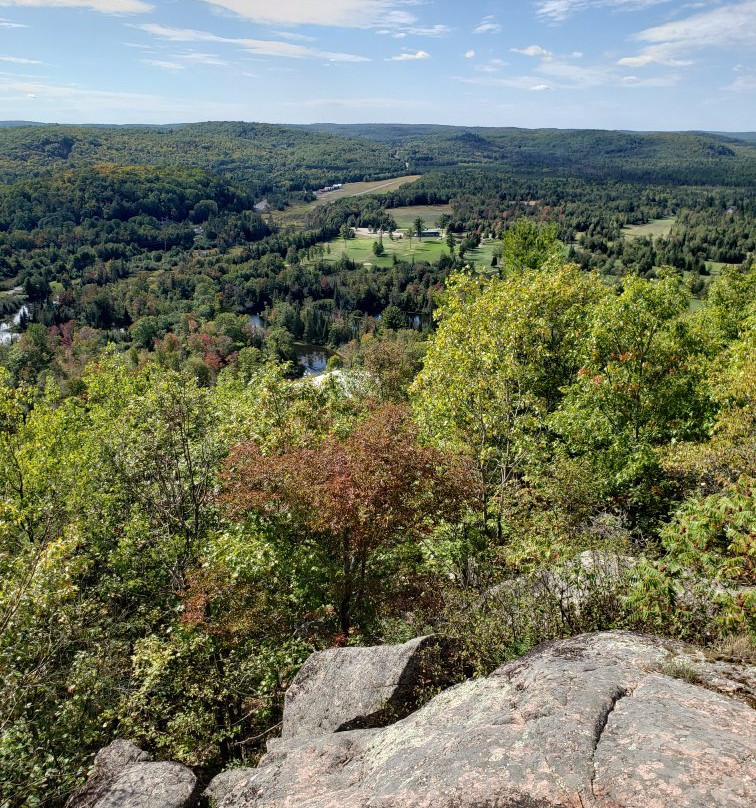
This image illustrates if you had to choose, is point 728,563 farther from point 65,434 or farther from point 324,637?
point 65,434

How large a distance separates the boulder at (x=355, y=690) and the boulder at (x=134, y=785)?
199 centimetres

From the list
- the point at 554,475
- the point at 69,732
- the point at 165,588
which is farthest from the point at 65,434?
the point at 554,475

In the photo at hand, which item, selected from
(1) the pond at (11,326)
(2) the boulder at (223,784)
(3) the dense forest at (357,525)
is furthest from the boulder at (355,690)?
(1) the pond at (11,326)

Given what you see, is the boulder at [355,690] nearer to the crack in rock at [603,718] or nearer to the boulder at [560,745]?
the boulder at [560,745]

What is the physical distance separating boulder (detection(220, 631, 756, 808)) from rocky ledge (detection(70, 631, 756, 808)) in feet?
0.05

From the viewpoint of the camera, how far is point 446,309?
92.4 ft

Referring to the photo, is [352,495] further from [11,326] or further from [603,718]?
[11,326]

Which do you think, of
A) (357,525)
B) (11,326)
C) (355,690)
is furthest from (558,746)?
(11,326)

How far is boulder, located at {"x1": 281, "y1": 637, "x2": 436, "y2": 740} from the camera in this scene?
9.68 meters

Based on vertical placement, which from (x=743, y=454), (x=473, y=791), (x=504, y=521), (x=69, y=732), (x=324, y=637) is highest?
(x=743, y=454)

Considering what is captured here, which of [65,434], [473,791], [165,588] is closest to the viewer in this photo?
[473,791]

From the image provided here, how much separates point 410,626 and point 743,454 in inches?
390

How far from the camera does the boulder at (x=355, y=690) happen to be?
9680mm

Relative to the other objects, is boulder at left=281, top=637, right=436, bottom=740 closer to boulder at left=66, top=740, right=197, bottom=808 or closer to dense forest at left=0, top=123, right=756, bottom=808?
dense forest at left=0, top=123, right=756, bottom=808
